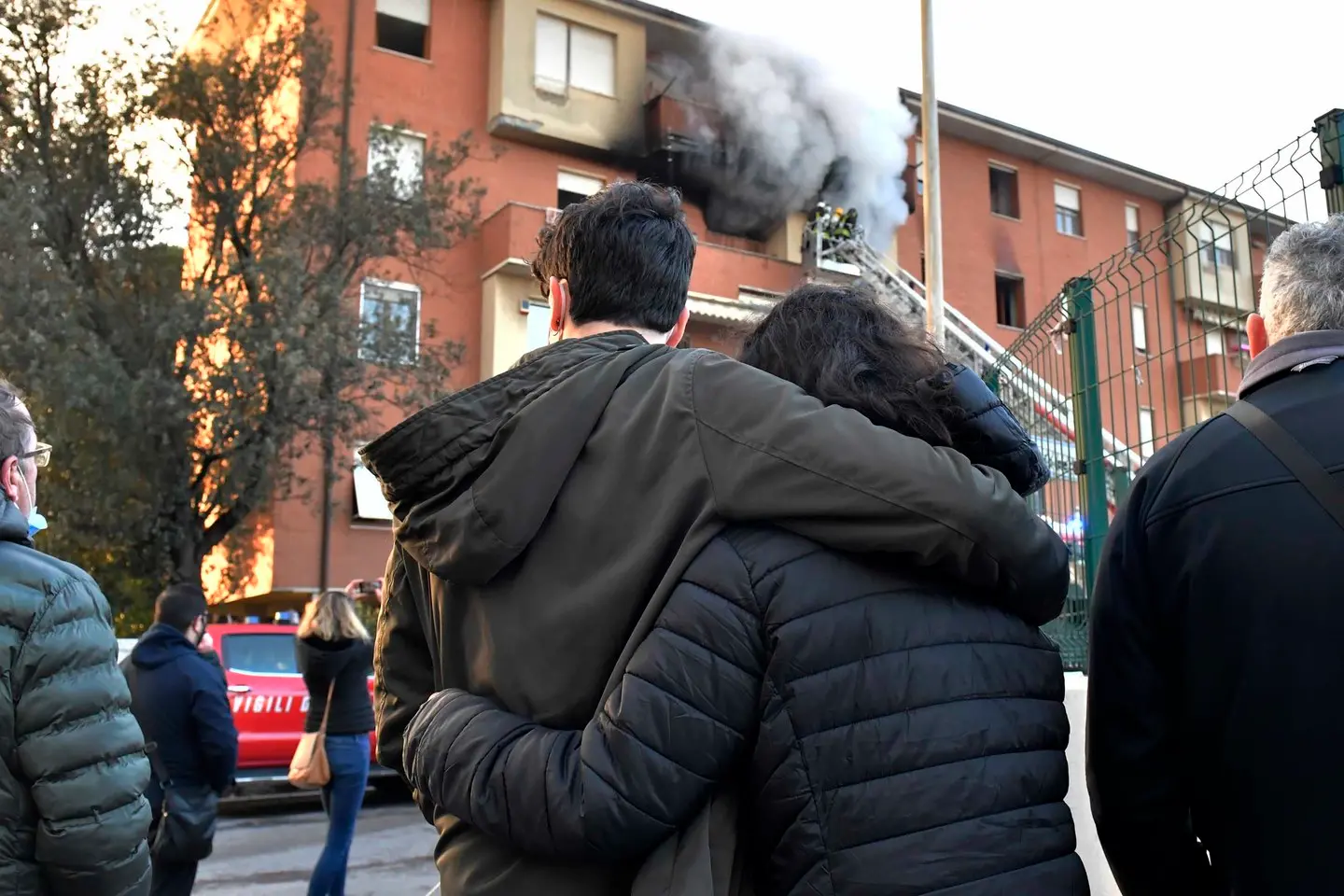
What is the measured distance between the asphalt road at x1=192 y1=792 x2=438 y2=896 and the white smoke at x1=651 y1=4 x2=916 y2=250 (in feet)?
53.7

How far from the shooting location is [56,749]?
234cm

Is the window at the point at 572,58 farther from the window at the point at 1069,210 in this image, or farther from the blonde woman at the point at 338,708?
the blonde woman at the point at 338,708

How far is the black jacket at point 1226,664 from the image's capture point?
1.64 meters

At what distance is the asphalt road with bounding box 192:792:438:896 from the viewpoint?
7289mm

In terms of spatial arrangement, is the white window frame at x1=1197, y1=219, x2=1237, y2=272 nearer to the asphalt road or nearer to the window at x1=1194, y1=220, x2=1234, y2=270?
the window at x1=1194, y1=220, x2=1234, y2=270

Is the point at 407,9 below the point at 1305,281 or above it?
above

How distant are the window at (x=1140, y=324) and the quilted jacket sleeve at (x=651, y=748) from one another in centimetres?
241

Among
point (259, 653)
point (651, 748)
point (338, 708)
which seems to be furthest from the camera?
point (259, 653)

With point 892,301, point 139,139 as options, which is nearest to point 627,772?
point 892,301

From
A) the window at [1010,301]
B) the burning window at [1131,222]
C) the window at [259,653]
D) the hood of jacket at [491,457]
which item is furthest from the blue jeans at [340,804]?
the burning window at [1131,222]

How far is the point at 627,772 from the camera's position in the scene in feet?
4.78

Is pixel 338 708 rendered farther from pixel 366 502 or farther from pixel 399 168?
pixel 399 168

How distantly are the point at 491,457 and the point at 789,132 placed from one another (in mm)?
24067

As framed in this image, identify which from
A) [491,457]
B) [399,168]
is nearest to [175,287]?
[399,168]
